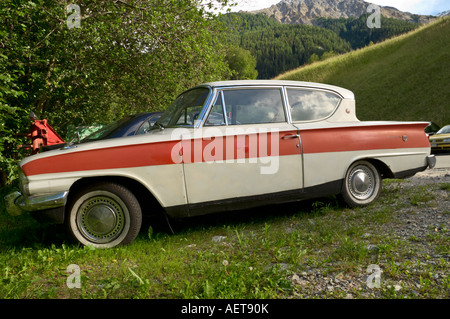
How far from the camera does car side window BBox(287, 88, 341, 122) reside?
4.37 metres

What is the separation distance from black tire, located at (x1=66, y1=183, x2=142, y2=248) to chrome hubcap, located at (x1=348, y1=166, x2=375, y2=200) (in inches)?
108

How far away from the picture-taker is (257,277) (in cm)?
280

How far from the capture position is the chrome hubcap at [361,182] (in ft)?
15.1

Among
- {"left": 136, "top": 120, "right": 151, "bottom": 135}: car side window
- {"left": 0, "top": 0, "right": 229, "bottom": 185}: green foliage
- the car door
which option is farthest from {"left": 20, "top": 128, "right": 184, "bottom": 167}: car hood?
{"left": 0, "top": 0, "right": 229, "bottom": 185}: green foliage

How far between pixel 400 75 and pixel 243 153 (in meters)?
28.7

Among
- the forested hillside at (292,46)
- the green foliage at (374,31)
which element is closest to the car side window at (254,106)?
the forested hillside at (292,46)

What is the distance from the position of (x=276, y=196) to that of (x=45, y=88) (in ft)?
21.4

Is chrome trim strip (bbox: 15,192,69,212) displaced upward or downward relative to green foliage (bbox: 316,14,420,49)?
downward

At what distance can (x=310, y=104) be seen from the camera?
4.47 meters
